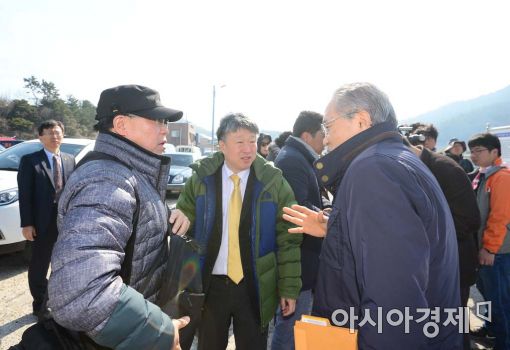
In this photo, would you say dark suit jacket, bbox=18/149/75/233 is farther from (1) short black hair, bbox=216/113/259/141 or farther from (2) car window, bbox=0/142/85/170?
(1) short black hair, bbox=216/113/259/141

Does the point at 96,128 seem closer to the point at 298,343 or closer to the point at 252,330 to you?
the point at 298,343

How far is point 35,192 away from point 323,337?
400 centimetres

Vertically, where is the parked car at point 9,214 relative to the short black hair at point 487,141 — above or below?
below

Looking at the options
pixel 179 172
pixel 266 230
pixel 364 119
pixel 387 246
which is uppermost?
pixel 364 119

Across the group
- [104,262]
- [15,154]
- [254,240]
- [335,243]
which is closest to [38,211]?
[15,154]

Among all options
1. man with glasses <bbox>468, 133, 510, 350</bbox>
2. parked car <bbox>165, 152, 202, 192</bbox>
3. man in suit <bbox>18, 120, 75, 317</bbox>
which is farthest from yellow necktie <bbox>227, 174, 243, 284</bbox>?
parked car <bbox>165, 152, 202, 192</bbox>

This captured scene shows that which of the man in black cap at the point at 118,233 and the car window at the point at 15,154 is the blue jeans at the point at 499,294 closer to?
the man in black cap at the point at 118,233

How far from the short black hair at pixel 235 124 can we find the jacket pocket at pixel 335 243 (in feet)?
4.69

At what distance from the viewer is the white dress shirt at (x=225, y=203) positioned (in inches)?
100

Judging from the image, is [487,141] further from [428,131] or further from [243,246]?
[243,246]

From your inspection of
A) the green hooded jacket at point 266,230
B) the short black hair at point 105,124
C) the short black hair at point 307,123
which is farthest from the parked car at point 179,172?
the short black hair at point 105,124

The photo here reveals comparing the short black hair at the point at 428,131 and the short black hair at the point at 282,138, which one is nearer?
the short black hair at the point at 428,131

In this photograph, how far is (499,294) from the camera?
3.52 m

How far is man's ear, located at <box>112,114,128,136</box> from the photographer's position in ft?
4.92
